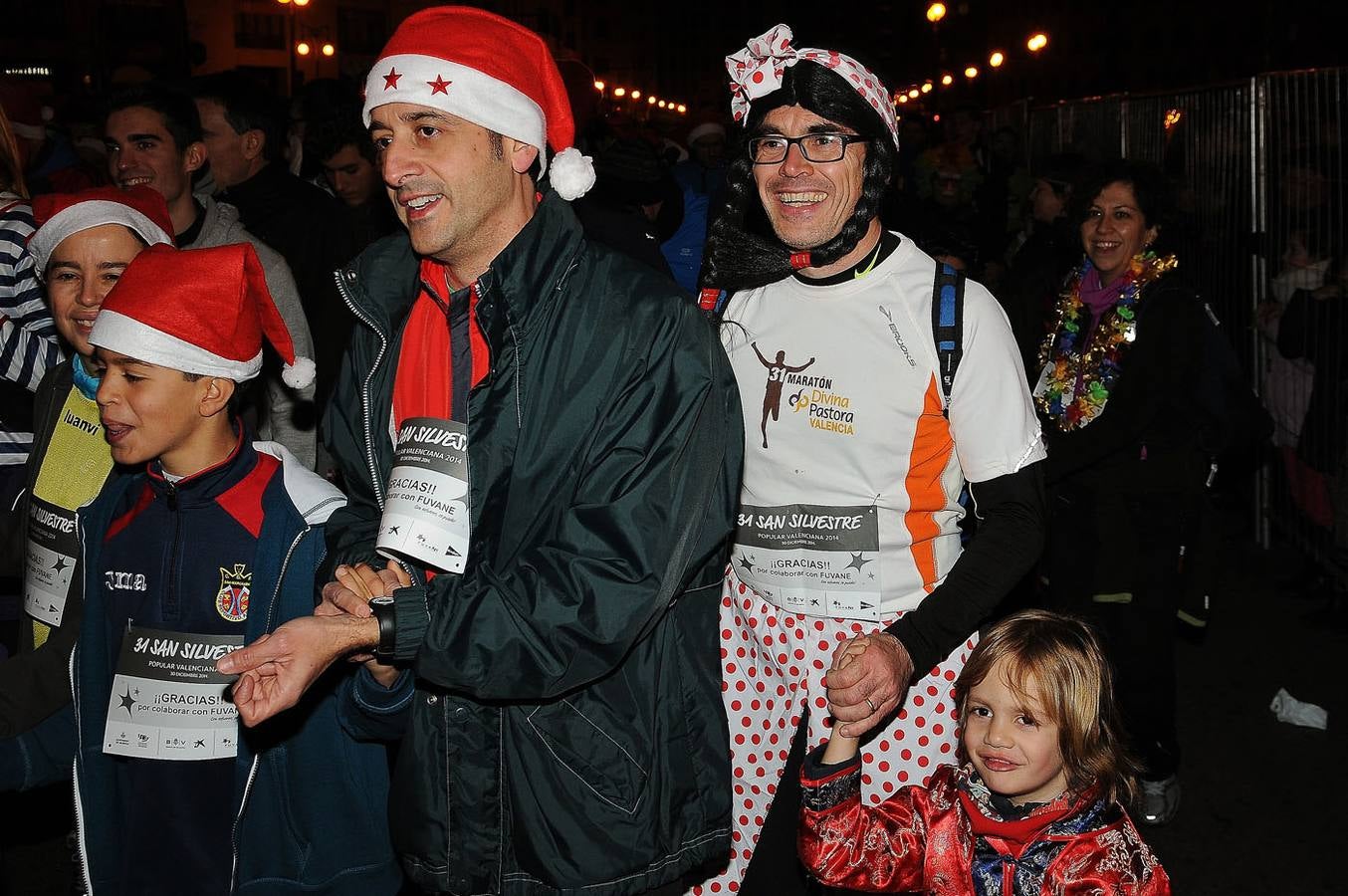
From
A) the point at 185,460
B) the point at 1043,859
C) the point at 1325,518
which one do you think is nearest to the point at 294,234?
the point at 185,460

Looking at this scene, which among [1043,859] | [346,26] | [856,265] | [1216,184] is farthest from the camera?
[346,26]

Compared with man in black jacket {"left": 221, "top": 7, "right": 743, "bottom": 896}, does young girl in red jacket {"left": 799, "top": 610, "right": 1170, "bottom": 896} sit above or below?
below

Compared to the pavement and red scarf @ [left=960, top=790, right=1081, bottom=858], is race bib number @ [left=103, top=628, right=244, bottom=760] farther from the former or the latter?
the pavement

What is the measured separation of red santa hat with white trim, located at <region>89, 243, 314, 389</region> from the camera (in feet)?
9.37

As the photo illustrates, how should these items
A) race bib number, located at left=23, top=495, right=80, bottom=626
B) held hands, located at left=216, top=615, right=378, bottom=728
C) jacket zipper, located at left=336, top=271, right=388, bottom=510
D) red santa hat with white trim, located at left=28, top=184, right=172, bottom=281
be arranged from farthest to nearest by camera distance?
red santa hat with white trim, located at left=28, top=184, right=172, bottom=281 → race bib number, located at left=23, top=495, right=80, bottom=626 → jacket zipper, located at left=336, top=271, right=388, bottom=510 → held hands, located at left=216, top=615, right=378, bottom=728

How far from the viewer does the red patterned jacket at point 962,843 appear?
2.56m

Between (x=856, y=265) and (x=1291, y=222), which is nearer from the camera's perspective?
(x=856, y=265)

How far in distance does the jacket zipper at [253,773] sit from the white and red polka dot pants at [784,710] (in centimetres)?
102

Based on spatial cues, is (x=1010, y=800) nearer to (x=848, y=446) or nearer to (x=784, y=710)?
(x=784, y=710)

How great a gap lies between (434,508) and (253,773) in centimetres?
84

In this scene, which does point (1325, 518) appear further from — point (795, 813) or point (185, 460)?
point (185, 460)

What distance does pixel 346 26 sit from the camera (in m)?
67.6

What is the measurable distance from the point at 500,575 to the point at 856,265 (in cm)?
119

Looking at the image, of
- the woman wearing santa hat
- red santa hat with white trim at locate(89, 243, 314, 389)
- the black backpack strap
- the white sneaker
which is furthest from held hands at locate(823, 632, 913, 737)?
the white sneaker
